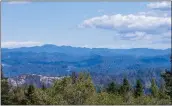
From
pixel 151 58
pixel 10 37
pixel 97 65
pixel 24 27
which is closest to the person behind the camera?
pixel 10 37


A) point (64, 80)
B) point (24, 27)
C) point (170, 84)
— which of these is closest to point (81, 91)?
point (64, 80)

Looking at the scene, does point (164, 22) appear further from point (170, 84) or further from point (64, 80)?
point (170, 84)

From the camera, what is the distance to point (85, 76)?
9461mm

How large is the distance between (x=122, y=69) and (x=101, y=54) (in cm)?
2807

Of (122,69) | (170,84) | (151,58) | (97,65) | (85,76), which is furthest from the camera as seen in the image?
(151,58)

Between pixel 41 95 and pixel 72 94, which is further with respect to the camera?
pixel 41 95

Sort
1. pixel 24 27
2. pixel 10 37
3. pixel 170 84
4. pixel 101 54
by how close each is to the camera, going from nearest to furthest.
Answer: pixel 10 37, pixel 24 27, pixel 170 84, pixel 101 54

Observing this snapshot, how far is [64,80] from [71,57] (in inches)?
6780

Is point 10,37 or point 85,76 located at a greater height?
point 10,37

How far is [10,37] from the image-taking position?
6.09 meters

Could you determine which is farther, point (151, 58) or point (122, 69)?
point (151, 58)

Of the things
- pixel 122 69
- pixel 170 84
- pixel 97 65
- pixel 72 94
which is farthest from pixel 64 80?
pixel 97 65

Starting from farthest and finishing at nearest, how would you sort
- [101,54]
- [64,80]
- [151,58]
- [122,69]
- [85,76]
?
1. [151,58]
2. [101,54]
3. [122,69]
4. [85,76]
5. [64,80]

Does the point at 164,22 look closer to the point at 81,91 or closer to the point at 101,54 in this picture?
the point at 81,91
